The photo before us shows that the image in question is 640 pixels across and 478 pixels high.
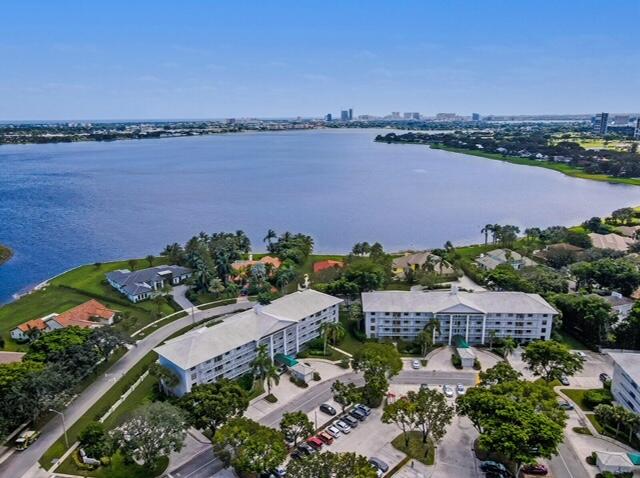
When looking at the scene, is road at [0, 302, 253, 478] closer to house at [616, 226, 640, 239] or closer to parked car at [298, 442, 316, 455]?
parked car at [298, 442, 316, 455]

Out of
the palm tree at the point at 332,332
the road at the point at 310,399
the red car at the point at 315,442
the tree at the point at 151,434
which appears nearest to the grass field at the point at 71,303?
the tree at the point at 151,434

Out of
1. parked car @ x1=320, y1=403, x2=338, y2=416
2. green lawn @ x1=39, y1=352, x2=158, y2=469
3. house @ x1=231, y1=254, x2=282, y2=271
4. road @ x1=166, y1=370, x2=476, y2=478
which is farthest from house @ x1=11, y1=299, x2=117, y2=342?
parked car @ x1=320, y1=403, x2=338, y2=416

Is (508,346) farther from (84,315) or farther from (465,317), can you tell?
(84,315)

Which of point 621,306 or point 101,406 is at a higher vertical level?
point 621,306

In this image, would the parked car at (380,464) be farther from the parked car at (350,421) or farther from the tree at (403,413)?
the parked car at (350,421)

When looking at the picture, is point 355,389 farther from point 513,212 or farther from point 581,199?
point 581,199

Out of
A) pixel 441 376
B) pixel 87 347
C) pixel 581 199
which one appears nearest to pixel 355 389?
pixel 441 376

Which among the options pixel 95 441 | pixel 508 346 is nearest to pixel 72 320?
pixel 95 441
